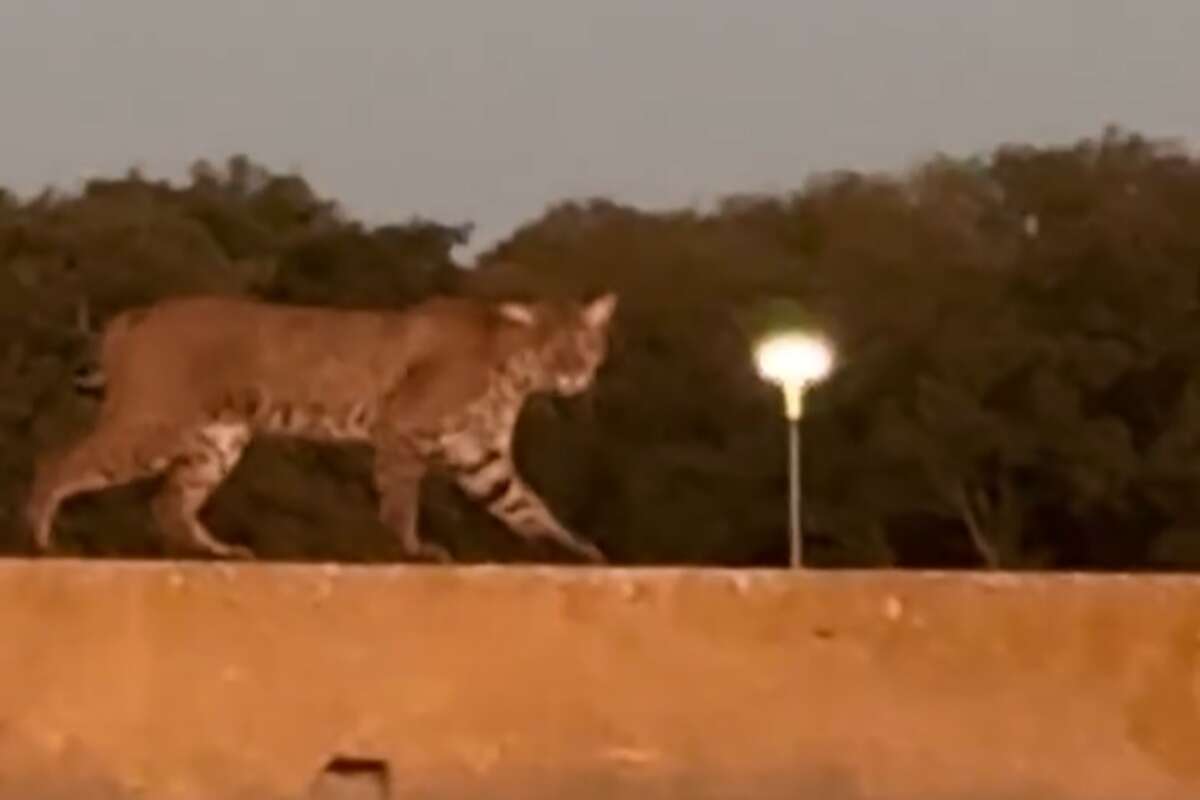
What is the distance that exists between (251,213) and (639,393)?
5.59 meters

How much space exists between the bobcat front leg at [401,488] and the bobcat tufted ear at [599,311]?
84 cm

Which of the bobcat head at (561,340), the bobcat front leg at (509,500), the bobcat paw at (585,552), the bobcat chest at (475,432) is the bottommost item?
the bobcat paw at (585,552)

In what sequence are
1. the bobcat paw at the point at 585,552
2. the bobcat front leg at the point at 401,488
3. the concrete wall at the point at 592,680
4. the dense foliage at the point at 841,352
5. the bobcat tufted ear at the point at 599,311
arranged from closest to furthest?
the concrete wall at the point at 592,680 < the bobcat paw at the point at 585,552 < the bobcat front leg at the point at 401,488 < the bobcat tufted ear at the point at 599,311 < the dense foliage at the point at 841,352

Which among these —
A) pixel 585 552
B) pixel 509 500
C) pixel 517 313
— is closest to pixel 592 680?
pixel 585 552

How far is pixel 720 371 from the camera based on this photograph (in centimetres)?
3788

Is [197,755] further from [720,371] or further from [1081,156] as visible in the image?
[1081,156]

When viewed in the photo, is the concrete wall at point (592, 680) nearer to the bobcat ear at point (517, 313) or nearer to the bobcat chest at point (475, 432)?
the bobcat chest at point (475, 432)

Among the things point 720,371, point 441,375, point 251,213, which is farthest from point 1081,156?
point 441,375

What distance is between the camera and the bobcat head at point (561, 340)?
12.0 meters

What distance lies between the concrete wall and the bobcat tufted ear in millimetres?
6903

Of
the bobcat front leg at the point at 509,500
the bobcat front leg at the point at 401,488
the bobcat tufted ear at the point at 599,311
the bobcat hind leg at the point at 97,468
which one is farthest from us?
the bobcat tufted ear at the point at 599,311

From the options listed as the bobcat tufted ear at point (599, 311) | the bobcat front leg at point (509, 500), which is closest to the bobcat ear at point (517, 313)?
the bobcat tufted ear at point (599, 311)

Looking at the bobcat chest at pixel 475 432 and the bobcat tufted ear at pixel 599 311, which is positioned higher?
the bobcat tufted ear at pixel 599 311

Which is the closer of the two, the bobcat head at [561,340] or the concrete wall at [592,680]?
the concrete wall at [592,680]
